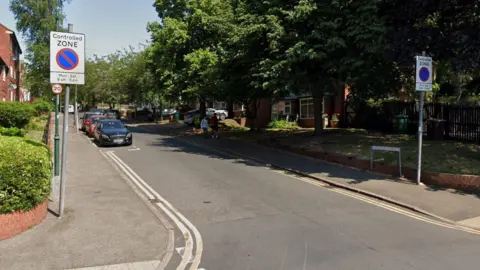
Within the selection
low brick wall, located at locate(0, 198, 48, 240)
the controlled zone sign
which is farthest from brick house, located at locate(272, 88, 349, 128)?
low brick wall, located at locate(0, 198, 48, 240)

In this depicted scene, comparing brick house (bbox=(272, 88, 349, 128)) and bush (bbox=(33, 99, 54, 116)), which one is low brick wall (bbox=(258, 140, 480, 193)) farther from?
bush (bbox=(33, 99, 54, 116))

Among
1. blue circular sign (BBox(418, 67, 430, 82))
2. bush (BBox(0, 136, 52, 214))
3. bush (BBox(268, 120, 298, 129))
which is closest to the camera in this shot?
bush (BBox(0, 136, 52, 214))

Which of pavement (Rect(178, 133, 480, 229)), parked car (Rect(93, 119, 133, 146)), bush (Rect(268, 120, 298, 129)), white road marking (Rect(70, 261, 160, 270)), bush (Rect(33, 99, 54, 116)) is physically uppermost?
bush (Rect(33, 99, 54, 116))

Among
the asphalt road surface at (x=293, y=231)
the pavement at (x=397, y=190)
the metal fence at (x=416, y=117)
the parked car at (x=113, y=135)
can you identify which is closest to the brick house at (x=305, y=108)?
the metal fence at (x=416, y=117)

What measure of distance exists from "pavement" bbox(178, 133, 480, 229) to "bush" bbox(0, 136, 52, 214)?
747cm

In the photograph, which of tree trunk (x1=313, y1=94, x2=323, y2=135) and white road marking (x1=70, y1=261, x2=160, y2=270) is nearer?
white road marking (x1=70, y1=261, x2=160, y2=270)

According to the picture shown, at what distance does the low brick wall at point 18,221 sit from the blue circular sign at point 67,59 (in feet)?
8.43

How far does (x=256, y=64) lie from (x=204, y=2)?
45.6 feet

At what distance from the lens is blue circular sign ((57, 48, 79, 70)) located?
7672mm

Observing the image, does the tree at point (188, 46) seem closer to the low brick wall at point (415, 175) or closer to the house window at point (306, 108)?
the house window at point (306, 108)

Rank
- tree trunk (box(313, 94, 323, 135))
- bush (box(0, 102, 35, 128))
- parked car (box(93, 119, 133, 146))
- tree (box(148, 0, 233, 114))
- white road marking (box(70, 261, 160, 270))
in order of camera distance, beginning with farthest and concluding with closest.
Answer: tree (box(148, 0, 233, 114)) → parked car (box(93, 119, 133, 146)) → tree trunk (box(313, 94, 323, 135)) → bush (box(0, 102, 35, 128)) → white road marking (box(70, 261, 160, 270))

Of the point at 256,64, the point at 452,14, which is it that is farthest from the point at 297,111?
the point at 452,14

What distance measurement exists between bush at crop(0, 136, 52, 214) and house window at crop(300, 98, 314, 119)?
25.2 metres

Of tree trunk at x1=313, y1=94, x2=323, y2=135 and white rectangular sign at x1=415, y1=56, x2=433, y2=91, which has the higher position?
white rectangular sign at x1=415, y1=56, x2=433, y2=91
